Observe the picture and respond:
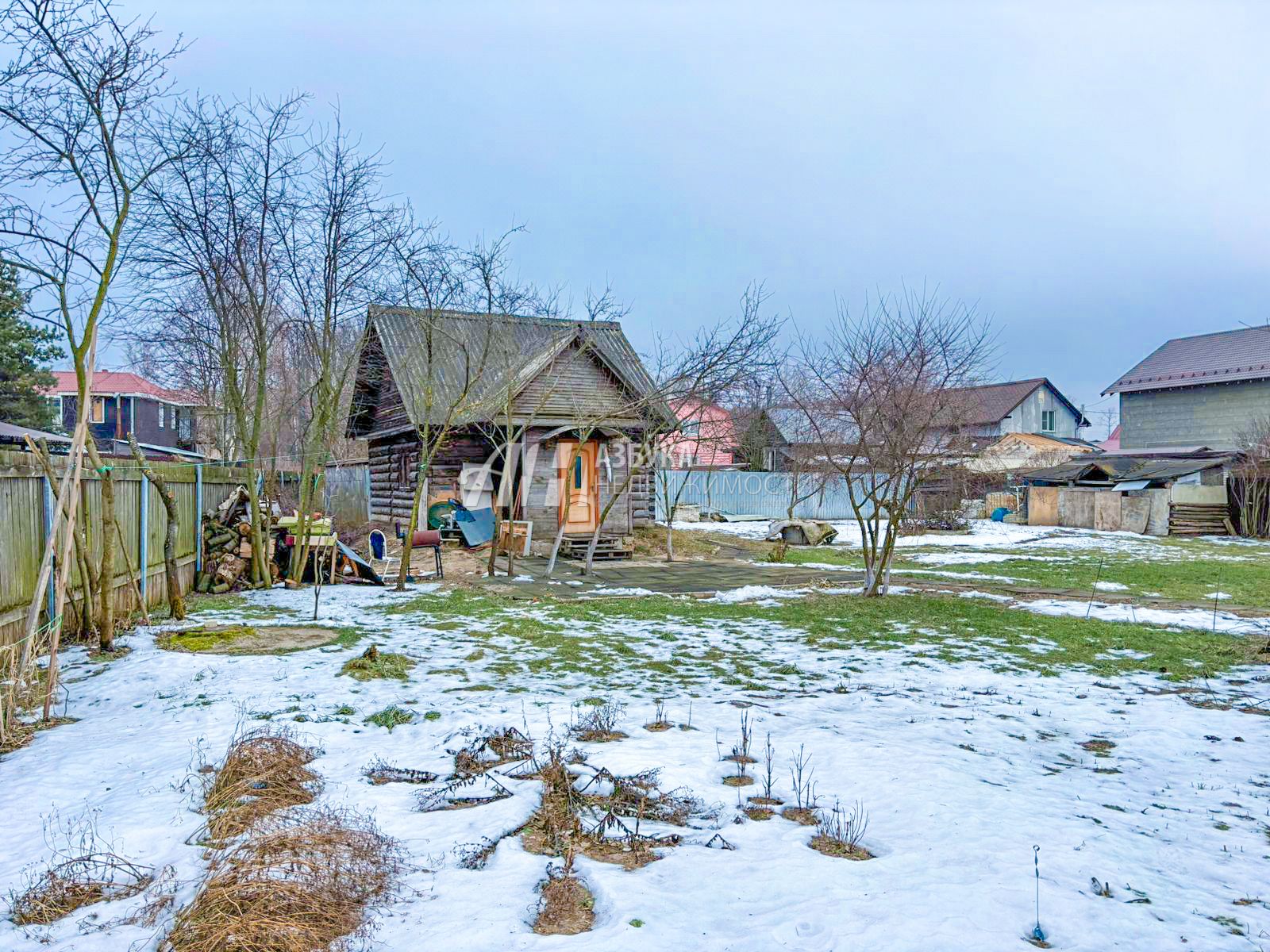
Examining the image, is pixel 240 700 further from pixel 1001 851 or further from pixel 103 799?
pixel 1001 851

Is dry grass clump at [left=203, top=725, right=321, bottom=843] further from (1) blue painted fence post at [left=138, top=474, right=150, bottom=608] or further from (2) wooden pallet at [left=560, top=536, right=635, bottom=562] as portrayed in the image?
(2) wooden pallet at [left=560, top=536, right=635, bottom=562]

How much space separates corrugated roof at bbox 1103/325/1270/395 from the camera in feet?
110

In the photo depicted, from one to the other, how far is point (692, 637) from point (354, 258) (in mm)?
6992

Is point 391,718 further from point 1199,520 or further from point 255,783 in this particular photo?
point 1199,520

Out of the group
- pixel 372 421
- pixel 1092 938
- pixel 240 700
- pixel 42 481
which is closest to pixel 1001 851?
pixel 1092 938

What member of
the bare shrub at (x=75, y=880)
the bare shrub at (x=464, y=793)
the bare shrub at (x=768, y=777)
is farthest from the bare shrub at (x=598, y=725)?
the bare shrub at (x=75, y=880)

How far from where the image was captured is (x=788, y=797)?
4203 mm

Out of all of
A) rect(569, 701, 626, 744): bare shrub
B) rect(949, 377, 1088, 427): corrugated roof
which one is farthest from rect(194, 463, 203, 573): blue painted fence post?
rect(949, 377, 1088, 427): corrugated roof

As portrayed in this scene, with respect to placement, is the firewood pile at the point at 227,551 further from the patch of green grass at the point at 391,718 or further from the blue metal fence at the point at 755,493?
the blue metal fence at the point at 755,493

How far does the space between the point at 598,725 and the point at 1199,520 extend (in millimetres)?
27875

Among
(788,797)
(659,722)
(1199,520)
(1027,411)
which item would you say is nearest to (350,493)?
(659,722)

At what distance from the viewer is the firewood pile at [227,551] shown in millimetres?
11266

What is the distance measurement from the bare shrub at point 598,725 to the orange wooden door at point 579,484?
38.3 feet

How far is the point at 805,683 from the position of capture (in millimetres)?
6723
